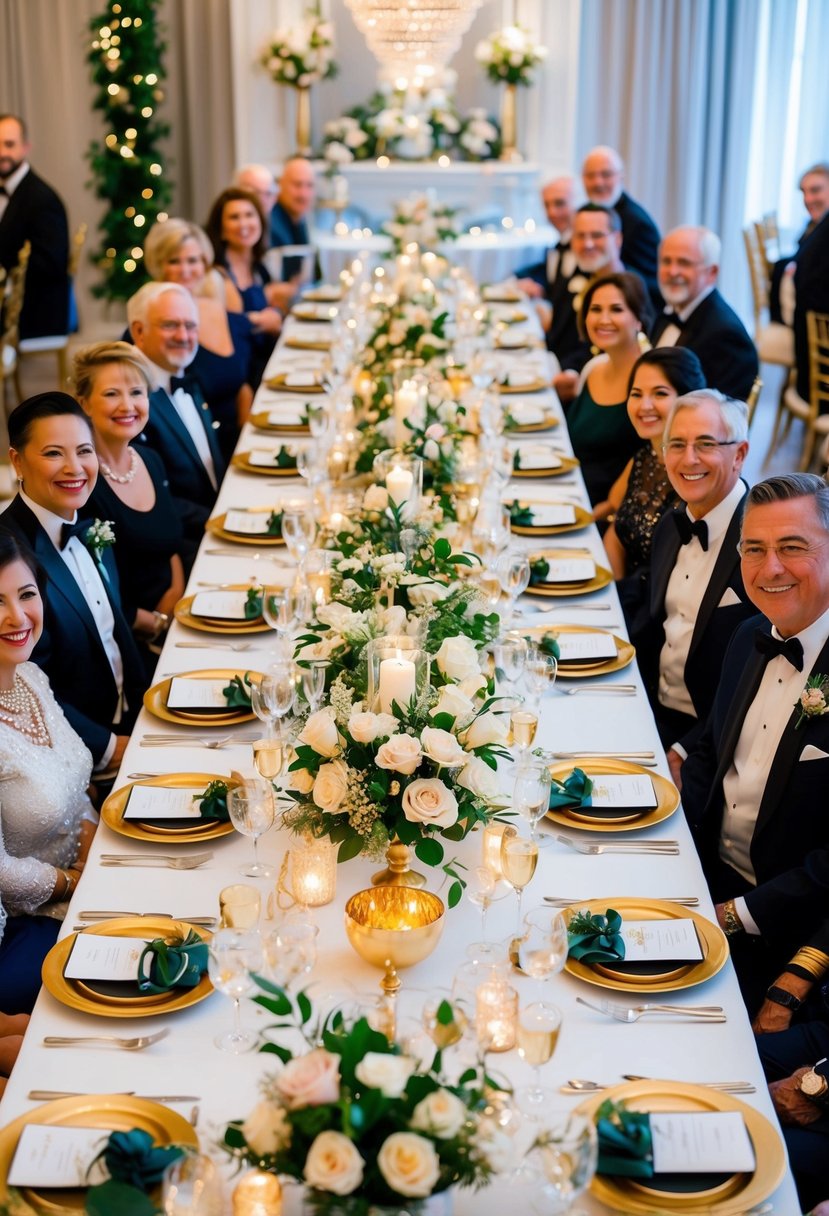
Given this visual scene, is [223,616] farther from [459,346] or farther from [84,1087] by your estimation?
[459,346]

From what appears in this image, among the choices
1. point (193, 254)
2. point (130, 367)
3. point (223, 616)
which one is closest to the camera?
point (223, 616)

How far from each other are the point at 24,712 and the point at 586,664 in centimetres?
125

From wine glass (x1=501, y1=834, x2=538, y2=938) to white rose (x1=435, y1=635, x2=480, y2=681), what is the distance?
0.33 metres

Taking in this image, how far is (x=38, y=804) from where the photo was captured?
2740mm

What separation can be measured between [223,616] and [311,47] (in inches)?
281

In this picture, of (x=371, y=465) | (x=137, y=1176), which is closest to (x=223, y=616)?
(x=371, y=465)

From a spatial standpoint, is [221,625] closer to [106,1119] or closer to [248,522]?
[248,522]

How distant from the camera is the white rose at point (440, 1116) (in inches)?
55.1

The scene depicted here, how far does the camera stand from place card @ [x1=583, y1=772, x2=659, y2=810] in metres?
2.59

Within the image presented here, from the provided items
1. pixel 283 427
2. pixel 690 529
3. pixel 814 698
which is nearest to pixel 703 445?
pixel 690 529

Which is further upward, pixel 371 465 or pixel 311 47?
pixel 311 47

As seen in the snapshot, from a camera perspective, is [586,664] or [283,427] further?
[283,427]

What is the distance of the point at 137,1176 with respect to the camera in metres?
1.64

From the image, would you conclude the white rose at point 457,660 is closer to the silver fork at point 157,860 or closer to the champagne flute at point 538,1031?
the silver fork at point 157,860
